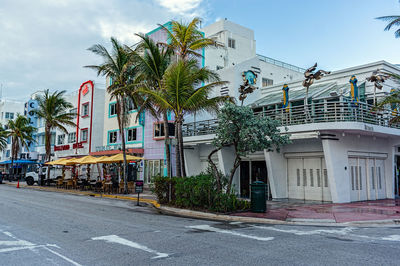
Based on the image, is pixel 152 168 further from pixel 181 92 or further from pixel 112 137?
pixel 181 92

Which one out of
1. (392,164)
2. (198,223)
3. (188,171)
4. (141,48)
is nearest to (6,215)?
(198,223)

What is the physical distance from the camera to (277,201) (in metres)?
18.2

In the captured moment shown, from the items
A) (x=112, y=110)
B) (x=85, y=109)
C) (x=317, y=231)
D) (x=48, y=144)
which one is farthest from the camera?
(x=85, y=109)

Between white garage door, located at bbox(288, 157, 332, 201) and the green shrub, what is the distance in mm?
5931

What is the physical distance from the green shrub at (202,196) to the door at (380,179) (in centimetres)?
1005

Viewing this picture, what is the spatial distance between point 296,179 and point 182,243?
12.8 meters

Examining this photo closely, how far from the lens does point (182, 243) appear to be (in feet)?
26.0

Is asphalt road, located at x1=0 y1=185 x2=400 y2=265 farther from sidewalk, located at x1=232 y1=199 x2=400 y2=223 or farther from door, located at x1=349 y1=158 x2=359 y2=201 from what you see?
door, located at x1=349 y1=158 x2=359 y2=201

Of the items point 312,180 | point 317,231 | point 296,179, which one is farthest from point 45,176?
point 317,231

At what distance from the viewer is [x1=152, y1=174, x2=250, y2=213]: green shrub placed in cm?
1343

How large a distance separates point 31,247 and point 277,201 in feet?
44.6

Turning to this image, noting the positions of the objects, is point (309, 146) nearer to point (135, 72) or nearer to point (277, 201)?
point (277, 201)

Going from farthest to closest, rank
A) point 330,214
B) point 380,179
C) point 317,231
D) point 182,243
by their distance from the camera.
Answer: point 380,179, point 330,214, point 317,231, point 182,243

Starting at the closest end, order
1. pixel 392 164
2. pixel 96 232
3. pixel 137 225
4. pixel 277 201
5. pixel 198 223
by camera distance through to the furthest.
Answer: pixel 96 232
pixel 137 225
pixel 198 223
pixel 277 201
pixel 392 164
